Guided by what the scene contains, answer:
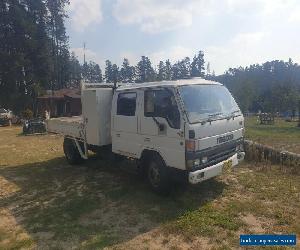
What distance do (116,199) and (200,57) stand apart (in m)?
113

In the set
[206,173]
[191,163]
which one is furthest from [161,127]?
[206,173]

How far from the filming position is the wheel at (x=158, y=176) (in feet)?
23.5

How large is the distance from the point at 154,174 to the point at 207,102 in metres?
2.12

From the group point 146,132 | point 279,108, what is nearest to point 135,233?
point 146,132

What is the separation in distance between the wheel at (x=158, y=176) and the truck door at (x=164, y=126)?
24 centimetres

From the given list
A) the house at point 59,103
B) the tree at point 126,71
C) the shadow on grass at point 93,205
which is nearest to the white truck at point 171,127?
the shadow on grass at point 93,205

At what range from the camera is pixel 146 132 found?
24.6 feet

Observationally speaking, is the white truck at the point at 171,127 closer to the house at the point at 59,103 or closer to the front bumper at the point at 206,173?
the front bumper at the point at 206,173

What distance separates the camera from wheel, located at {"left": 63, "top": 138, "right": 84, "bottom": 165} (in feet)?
36.7

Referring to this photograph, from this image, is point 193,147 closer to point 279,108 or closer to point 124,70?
point 279,108

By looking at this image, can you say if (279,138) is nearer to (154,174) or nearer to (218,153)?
(218,153)

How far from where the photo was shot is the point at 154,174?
24.6ft

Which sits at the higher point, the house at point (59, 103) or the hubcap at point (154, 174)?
the house at point (59, 103)

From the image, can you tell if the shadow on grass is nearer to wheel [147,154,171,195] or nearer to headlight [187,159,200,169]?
wheel [147,154,171,195]
